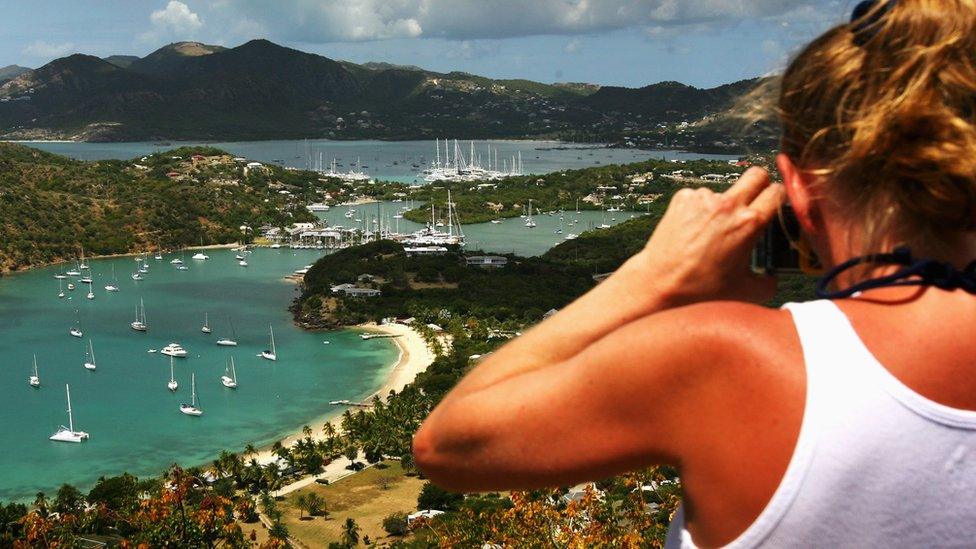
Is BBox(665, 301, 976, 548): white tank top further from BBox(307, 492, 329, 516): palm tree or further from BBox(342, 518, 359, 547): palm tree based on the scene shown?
BBox(307, 492, 329, 516): palm tree

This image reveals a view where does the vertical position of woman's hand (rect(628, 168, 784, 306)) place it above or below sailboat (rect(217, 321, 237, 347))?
above

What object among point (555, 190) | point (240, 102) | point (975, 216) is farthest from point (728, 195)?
point (240, 102)

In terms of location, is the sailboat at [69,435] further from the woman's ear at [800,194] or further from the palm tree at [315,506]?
the woman's ear at [800,194]

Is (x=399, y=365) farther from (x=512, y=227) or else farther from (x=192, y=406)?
(x=512, y=227)

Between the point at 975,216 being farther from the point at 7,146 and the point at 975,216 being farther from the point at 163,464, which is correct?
the point at 7,146

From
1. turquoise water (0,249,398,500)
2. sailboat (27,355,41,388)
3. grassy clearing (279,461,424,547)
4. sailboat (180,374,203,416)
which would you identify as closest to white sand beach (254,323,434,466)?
turquoise water (0,249,398,500)

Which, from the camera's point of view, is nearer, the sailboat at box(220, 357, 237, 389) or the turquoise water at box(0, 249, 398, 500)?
the turquoise water at box(0, 249, 398, 500)

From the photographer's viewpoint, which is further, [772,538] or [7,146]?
[7,146]
